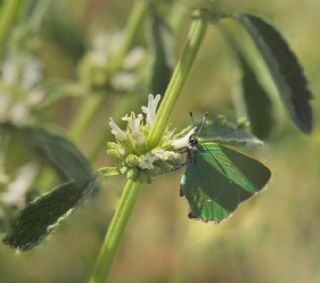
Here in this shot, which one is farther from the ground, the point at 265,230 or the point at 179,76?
the point at 179,76

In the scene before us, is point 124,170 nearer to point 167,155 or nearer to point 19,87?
point 167,155

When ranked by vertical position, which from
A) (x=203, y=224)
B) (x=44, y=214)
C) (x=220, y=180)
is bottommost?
(x=203, y=224)

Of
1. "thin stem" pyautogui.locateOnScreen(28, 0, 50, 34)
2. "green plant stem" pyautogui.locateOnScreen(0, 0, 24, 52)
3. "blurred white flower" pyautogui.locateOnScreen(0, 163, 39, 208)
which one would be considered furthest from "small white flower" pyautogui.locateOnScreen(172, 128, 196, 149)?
"thin stem" pyautogui.locateOnScreen(28, 0, 50, 34)

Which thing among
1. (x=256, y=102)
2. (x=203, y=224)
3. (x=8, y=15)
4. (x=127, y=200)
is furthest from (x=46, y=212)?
(x=203, y=224)

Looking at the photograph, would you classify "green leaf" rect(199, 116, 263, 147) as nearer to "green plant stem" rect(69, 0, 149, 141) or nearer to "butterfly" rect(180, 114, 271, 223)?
"butterfly" rect(180, 114, 271, 223)

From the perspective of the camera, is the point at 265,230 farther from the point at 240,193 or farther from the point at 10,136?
the point at 240,193

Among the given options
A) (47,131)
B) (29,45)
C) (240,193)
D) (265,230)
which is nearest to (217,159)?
(240,193)
